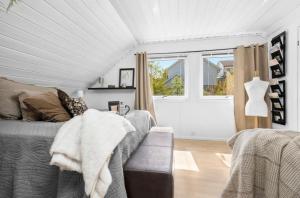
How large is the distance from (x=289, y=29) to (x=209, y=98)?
1709 millimetres

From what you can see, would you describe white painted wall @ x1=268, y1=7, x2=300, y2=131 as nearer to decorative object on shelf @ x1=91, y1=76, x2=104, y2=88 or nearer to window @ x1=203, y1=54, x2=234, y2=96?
window @ x1=203, y1=54, x2=234, y2=96

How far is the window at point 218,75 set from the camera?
3.60 meters

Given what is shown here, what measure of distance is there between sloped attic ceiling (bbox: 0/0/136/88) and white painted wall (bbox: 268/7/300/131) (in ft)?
8.38

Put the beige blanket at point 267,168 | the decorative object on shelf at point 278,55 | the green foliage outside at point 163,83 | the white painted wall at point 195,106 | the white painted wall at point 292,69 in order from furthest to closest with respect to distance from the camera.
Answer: the green foliage outside at point 163,83
the white painted wall at point 195,106
the decorative object on shelf at point 278,55
the white painted wall at point 292,69
the beige blanket at point 267,168

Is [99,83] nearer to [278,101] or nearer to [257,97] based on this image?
[257,97]

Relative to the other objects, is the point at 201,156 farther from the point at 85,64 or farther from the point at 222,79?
the point at 85,64

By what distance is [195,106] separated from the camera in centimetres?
370

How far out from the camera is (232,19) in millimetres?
2730

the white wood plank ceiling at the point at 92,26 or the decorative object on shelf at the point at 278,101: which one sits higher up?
the white wood plank ceiling at the point at 92,26

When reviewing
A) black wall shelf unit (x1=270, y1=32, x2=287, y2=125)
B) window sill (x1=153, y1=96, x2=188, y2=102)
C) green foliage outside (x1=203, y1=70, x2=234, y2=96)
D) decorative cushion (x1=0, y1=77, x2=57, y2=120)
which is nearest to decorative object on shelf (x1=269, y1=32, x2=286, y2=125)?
black wall shelf unit (x1=270, y1=32, x2=287, y2=125)

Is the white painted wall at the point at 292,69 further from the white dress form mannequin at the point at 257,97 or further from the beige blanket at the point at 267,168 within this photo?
the beige blanket at the point at 267,168

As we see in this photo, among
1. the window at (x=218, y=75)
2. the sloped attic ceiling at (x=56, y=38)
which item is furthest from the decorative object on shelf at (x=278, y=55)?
the sloped attic ceiling at (x=56, y=38)

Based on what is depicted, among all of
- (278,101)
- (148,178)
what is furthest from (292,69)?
(148,178)

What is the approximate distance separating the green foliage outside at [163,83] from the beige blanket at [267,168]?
2864 mm
